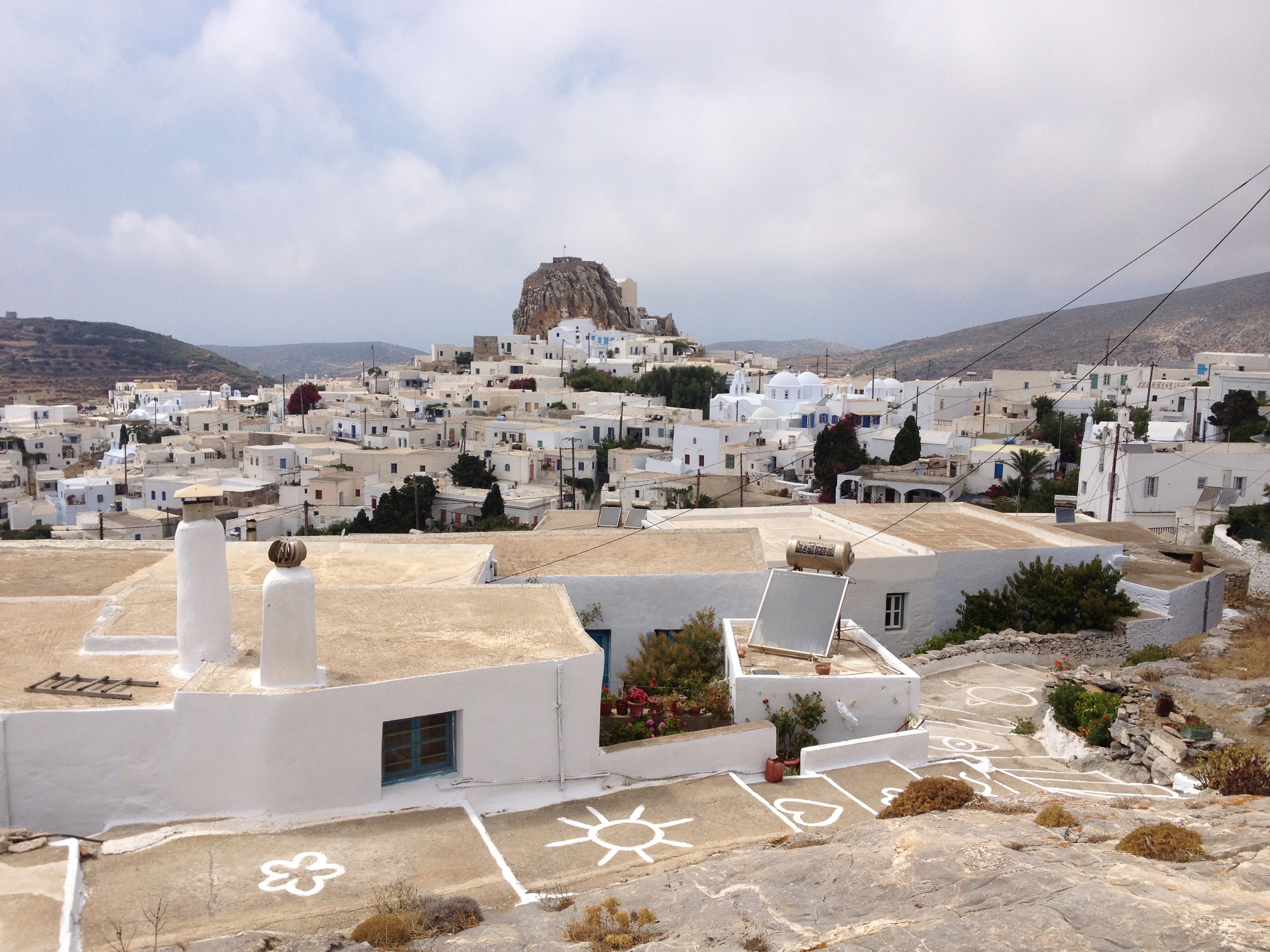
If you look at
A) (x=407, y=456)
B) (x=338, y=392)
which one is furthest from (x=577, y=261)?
(x=407, y=456)

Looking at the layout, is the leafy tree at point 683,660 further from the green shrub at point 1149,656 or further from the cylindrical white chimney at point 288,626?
the green shrub at point 1149,656

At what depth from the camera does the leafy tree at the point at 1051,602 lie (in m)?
15.5

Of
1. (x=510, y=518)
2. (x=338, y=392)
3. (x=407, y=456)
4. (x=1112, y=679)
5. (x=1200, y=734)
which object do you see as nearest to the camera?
(x=1200, y=734)

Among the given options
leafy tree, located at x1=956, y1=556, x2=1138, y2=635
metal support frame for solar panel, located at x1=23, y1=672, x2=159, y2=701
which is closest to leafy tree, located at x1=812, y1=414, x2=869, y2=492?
leafy tree, located at x1=956, y1=556, x2=1138, y2=635

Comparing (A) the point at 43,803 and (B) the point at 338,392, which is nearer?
(A) the point at 43,803

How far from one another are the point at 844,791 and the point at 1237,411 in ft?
148

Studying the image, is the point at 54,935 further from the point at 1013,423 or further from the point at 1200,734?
the point at 1013,423

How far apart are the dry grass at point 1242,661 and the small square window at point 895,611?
184 inches

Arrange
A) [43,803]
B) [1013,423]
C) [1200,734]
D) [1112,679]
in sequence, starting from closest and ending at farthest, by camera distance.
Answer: [43,803], [1200,734], [1112,679], [1013,423]

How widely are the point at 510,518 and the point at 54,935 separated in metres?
38.1

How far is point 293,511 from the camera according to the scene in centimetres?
4419

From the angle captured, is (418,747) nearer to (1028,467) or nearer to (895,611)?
(895,611)

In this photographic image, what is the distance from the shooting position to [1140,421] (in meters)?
43.9

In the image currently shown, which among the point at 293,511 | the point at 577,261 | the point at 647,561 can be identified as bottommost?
the point at 293,511
